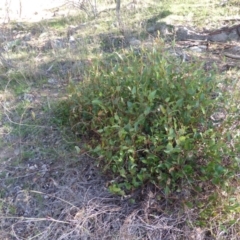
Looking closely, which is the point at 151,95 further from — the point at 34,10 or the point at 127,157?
the point at 34,10

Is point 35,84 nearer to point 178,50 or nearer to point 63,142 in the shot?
point 63,142

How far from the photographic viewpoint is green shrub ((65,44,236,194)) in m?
2.26

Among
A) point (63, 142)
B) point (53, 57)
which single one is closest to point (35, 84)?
point (53, 57)

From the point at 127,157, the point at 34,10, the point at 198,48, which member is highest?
the point at 34,10

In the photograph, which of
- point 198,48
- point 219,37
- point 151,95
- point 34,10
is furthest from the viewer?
point 34,10

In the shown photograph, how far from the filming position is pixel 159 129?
237 centimetres

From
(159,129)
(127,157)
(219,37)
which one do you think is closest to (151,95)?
(159,129)

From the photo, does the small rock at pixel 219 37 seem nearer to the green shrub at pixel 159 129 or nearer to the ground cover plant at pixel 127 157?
the ground cover plant at pixel 127 157

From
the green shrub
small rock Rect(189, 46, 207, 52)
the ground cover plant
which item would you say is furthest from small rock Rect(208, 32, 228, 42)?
the green shrub

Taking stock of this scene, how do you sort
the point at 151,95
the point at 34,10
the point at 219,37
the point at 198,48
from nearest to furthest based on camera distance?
the point at 151,95, the point at 198,48, the point at 219,37, the point at 34,10

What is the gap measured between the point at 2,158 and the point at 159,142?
1167mm

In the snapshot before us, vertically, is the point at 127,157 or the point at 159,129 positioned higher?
the point at 159,129

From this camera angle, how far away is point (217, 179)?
→ 87.1 inches

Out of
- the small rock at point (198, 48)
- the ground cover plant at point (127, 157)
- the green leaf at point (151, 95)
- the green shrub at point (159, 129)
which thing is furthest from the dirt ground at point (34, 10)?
the green leaf at point (151, 95)
